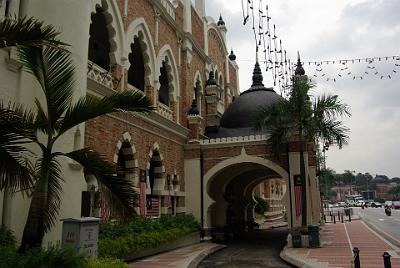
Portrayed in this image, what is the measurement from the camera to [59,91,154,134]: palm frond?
6.68m

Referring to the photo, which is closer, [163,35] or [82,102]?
[82,102]

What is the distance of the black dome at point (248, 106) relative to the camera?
21.6 m

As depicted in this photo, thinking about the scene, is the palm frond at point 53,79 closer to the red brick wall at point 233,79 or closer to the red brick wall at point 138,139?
the red brick wall at point 138,139

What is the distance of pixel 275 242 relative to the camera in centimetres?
1928

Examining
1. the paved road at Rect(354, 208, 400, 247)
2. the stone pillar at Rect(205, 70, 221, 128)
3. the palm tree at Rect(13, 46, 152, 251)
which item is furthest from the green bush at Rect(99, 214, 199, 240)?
the paved road at Rect(354, 208, 400, 247)

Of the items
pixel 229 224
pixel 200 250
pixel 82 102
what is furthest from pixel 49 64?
pixel 229 224

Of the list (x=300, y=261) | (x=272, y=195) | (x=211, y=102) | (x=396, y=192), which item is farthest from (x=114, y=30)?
(x=396, y=192)

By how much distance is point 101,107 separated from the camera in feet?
22.2

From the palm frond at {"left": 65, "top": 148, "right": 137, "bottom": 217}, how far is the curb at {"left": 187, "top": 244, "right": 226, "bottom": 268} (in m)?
5.09

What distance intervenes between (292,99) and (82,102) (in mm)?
10434

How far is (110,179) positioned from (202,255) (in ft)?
25.9

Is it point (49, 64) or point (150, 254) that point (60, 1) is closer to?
point (49, 64)

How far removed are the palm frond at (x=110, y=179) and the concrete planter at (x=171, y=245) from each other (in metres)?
5.36

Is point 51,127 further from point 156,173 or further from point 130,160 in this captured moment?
point 156,173
